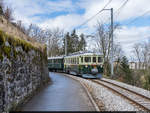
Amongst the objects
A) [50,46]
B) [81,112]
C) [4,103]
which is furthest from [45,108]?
[50,46]

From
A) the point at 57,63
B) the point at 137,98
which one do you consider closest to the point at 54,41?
the point at 57,63

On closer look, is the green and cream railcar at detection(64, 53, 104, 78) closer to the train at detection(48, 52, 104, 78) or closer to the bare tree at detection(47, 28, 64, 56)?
the train at detection(48, 52, 104, 78)

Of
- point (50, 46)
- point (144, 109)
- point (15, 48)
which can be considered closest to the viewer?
point (15, 48)

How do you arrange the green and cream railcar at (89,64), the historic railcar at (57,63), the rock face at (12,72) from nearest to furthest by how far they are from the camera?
the rock face at (12,72), the green and cream railcar at (89,64), the historic railcar at (57,63)

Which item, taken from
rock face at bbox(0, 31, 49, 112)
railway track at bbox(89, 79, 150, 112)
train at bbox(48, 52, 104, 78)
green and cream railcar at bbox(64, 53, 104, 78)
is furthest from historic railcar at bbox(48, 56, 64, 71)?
rock face at bbox(0, 31, 49, 112)

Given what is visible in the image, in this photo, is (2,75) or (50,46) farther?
(50,46)

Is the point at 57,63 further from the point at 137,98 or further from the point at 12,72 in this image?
the point at 12,72

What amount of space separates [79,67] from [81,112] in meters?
15.6

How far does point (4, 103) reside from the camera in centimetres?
537

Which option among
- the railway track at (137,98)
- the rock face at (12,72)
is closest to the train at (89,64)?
the railway track at (137,98)

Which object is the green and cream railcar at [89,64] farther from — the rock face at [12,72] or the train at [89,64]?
the rock face at [12,72]

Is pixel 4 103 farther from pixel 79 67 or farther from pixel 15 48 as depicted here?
pixel 79 67

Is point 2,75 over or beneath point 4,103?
over

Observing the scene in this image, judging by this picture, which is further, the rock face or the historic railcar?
the historic railcar
